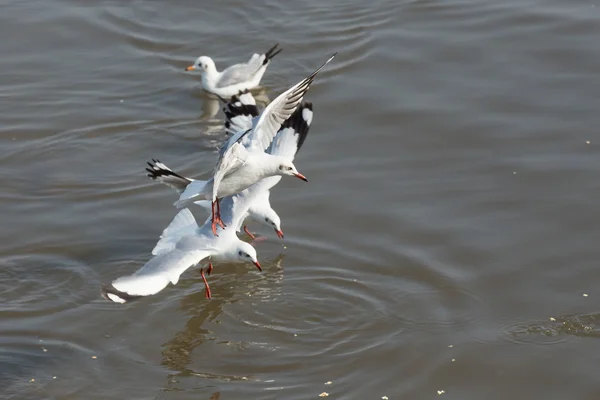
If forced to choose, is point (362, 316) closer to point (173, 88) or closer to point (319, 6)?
point (173, 88)

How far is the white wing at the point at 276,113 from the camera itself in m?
7.87

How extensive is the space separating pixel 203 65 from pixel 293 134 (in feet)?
9.95

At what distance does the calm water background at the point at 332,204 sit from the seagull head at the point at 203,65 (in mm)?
282

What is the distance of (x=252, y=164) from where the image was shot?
26.2ft

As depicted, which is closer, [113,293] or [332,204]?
[113,293]

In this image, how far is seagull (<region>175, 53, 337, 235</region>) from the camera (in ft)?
25.5

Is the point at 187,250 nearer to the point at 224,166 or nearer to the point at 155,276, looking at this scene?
the point at 155,276

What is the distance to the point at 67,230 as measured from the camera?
898 cm

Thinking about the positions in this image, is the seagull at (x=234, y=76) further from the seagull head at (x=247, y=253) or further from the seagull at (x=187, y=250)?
the seagull head at (x=247, y=253)

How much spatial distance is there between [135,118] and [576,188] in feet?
15.0

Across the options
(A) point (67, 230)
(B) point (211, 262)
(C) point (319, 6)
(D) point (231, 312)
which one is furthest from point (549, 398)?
(C) point (319, 6)

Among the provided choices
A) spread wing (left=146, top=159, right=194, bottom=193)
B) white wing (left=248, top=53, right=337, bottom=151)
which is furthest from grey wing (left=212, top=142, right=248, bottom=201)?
spread wing (left=146, top=159, right=194, bottom=193)

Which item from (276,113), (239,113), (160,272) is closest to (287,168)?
(276,113)

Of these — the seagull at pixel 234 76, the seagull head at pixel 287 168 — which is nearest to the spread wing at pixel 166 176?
the seagull head at pixel 287 168
